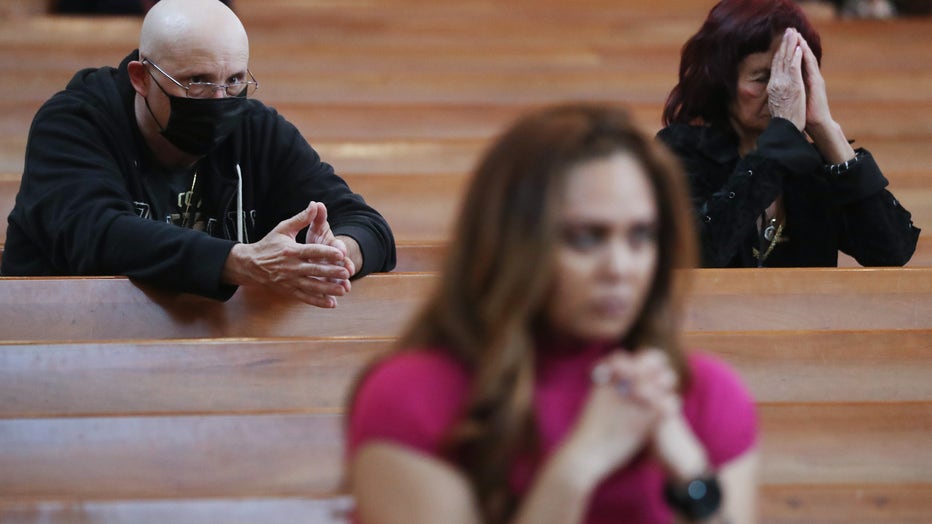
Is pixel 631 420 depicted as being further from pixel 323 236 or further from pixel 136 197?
pixel 136 197

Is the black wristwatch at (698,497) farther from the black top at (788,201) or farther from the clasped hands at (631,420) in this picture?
the black top at (788,201)

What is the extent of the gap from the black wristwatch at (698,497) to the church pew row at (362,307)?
1118 millimetres

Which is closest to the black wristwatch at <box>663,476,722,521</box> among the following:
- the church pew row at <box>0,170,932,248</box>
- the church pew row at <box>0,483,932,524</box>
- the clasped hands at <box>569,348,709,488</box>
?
the clasped hands at <box>569,348,709,488</box>

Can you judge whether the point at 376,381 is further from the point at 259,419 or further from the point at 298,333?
the point at 298,333

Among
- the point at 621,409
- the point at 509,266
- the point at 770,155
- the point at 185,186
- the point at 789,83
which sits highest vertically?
the point at 509,266

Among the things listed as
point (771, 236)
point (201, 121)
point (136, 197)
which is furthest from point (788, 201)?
point (136, 197)

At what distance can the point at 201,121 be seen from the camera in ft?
7.59

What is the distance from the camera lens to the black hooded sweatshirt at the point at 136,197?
7.02ft

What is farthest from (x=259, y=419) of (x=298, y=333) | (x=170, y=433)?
(x=298, y=333)

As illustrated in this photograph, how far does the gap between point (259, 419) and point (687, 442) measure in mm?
898

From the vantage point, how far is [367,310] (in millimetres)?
2236

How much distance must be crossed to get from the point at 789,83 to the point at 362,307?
84 centimetres

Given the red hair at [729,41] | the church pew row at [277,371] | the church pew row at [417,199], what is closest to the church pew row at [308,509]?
the church pew row at [277,371]

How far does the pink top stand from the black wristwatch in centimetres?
3
